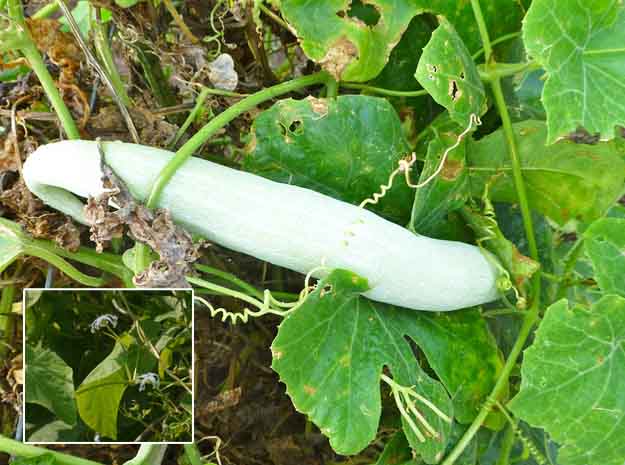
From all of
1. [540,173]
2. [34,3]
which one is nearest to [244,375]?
[540,173]

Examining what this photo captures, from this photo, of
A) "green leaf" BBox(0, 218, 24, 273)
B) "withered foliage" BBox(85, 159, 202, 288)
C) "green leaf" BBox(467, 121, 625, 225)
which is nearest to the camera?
"withered foliage" BBox(85, 159, 202, 288)

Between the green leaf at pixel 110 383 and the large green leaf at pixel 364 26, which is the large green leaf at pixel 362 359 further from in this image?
the large green leaf at pixel 364 26

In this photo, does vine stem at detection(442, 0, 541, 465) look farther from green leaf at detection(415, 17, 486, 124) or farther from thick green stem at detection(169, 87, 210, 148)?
thick green stem at detection(169, 87, 210, 148)

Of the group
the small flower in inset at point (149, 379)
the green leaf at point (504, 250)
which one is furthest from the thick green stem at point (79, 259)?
the green leaf at point (504, 250)

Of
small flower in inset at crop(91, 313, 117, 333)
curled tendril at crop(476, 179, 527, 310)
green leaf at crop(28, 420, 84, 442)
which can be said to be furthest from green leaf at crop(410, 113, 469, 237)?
green leaf at crop(28, 420, 84, 442)

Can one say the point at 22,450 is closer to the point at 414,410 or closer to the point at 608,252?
the point at 414,410
